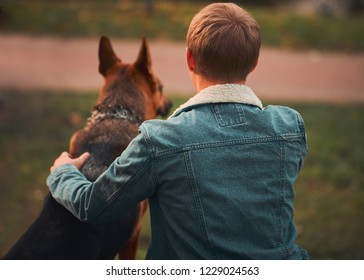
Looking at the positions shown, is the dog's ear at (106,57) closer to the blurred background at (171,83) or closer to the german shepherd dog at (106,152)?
the german shepherd dog at (106,152)

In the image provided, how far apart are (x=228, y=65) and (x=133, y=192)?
0.65 metres

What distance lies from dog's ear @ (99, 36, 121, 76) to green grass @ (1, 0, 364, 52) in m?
6.33

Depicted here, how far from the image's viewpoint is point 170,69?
30.3ft

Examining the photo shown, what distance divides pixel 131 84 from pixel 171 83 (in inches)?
194

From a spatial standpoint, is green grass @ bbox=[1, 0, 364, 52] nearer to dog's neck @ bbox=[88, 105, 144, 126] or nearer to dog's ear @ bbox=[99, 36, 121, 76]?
dog's ear @ bbox=[99, 36, 121, 76]

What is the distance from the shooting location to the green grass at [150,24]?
10375 mm

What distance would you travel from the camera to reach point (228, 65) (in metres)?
2.44

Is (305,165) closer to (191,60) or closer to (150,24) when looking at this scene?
(191,60)

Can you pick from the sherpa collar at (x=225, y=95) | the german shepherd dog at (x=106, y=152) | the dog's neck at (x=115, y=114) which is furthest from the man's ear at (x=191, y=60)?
the dog's neck at (x=115, y=114)

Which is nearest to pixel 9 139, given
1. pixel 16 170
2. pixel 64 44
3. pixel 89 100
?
pixel 16 170

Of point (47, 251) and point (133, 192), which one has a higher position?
point (133, 192)

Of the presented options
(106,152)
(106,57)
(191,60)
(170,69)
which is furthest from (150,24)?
(191,60)

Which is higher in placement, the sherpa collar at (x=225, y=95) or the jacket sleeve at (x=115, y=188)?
the sherpa collar at (x=225, y=95)

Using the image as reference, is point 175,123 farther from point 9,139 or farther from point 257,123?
point 9,139
